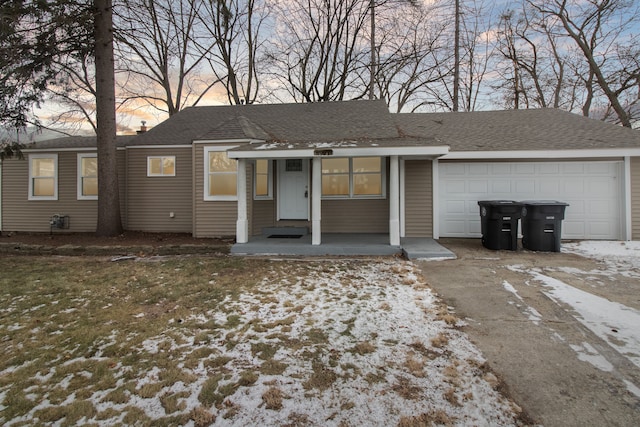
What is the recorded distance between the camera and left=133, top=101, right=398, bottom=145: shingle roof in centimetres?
885

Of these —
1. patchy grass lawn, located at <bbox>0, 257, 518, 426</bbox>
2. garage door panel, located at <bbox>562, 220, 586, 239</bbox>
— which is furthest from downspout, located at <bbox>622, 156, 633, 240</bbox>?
patchy grass lawn, located at <bbox>0, 257, 518, 426</bbox>

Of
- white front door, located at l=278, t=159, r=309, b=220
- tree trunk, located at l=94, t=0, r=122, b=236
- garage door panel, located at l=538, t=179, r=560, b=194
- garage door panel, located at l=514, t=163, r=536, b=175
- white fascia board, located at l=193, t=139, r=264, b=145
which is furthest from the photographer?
white front door, located at l=278, t=159, r=309, b=220

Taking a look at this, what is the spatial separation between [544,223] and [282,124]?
24.2 feet

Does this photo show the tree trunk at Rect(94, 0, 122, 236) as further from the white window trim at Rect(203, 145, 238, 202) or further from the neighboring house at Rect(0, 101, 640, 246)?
the white window trim at Rect(203, 145, 238, 202)

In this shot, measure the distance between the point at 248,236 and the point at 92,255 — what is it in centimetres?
365

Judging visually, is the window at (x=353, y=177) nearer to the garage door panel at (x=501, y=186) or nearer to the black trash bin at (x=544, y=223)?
the garage door panel at (x=501, y=186)

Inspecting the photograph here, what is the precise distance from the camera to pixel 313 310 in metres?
4.04

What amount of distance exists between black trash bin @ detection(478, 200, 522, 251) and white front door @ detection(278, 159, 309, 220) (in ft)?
15.8

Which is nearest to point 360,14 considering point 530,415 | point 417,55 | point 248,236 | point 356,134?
point 417,55

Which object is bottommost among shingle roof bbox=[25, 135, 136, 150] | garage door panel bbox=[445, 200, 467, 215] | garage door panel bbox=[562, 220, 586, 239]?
garage door panel bbox=[562, 220, 586, 239]

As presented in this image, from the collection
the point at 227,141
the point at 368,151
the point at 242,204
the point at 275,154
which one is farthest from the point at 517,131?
the point at 227,141

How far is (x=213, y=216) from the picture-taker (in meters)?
8.73

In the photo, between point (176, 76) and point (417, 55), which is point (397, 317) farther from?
point (176, 76)

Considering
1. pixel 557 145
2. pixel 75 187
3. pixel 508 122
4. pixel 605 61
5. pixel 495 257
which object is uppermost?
pixel 605 61
